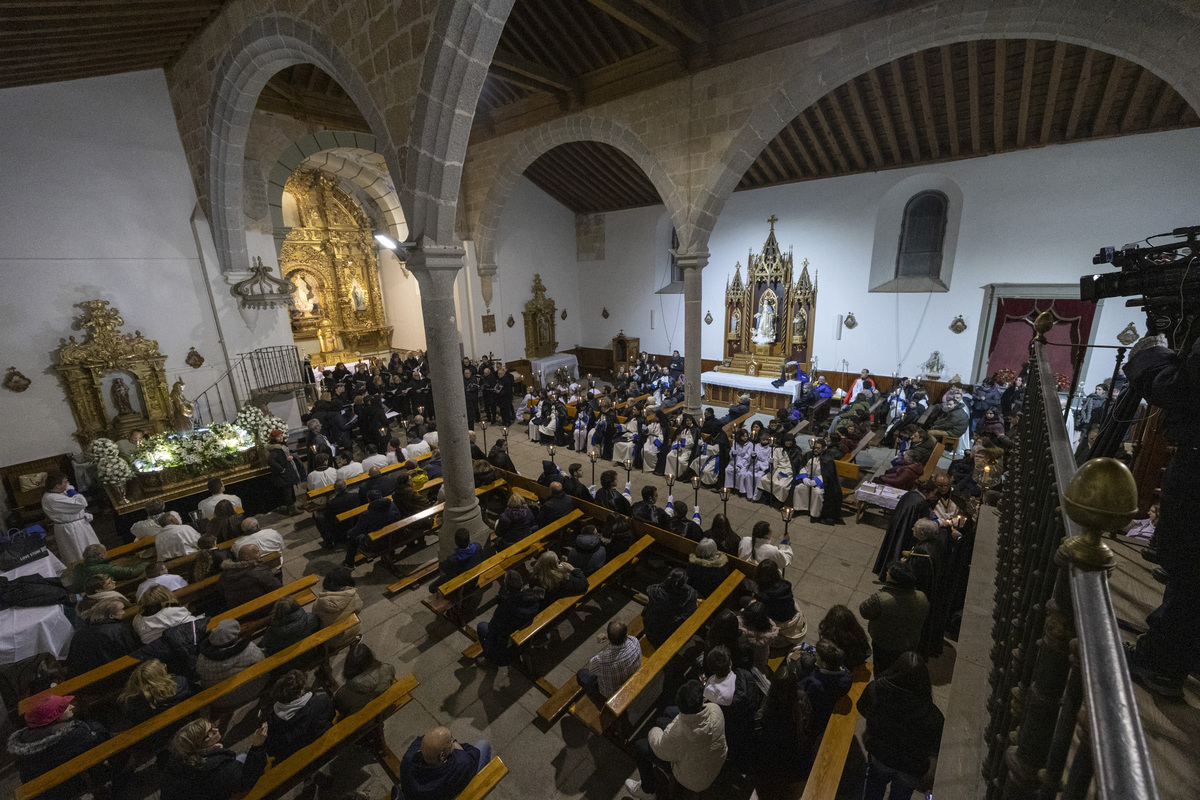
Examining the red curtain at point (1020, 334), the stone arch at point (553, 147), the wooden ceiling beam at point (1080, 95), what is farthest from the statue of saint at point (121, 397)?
the red curtain at point (1020, 334)

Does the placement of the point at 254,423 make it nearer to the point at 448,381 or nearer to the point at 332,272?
the point at 448,381

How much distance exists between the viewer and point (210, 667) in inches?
148

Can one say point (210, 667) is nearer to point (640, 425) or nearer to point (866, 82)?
point (640, 425)

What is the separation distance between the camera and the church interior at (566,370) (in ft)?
10.3

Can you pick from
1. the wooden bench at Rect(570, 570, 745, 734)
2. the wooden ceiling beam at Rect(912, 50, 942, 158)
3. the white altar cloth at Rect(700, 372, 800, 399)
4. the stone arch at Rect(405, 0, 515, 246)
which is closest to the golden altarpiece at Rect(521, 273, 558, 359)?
the white altar cloth at Rect(700, 372, 800, 399)

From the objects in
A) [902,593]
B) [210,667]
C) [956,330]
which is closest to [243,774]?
[210,667]

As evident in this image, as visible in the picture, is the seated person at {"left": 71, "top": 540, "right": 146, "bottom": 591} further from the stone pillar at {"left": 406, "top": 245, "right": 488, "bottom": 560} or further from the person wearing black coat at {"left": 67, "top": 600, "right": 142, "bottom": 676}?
the stone pillar at {"left": 406, "top": 245, "right": 488, "bottom": 560}

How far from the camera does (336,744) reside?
3.24 m

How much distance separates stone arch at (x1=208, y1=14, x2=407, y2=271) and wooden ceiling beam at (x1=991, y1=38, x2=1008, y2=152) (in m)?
8.41

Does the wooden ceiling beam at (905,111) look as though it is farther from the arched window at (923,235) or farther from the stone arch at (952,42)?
the stone arch at (952,42)

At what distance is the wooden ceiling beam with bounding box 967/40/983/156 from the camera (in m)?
7.54

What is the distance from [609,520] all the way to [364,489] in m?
3.42

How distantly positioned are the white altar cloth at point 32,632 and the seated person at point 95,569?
0.29m

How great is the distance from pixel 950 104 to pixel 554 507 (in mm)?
10025
